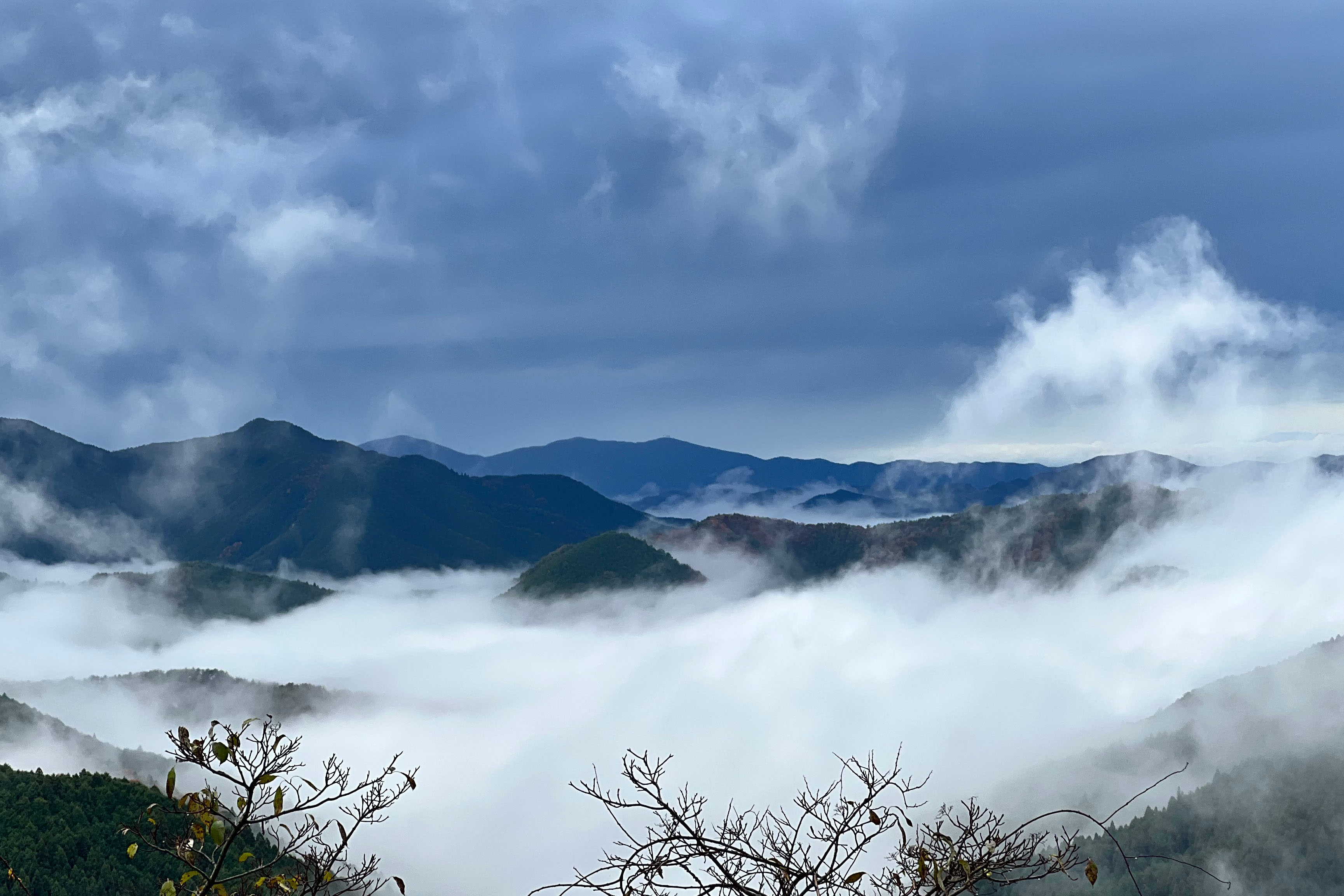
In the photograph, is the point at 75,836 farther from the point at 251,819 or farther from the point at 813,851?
the point at 813,851

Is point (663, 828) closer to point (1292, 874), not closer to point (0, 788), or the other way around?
point (0, 788)

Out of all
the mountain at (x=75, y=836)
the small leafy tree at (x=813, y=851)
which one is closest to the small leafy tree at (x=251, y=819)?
the small leafy tree at (x=813, y=851)

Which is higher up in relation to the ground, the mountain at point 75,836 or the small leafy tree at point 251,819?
the small leafy tree at point 251,819

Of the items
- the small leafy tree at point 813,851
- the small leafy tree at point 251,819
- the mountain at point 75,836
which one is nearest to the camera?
the small leafy tree at point 813,851

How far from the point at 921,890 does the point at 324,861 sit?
529cm

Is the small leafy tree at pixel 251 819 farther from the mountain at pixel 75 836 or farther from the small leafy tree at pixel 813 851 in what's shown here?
the mountain at pixel 75 836

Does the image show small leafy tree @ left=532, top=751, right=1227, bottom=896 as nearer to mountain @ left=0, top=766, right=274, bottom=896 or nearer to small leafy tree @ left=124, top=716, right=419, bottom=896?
small leafy tree @ left=124, top=716, right=419, bottom=896

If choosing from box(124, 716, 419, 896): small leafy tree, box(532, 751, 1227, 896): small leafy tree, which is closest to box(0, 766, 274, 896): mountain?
box(124, 716, 419, 896): small leafy tree

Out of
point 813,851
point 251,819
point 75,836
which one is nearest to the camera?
point 813,851

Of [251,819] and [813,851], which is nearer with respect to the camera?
[813,851]

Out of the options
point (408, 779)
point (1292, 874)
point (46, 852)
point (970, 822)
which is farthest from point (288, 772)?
point (1292, 874)

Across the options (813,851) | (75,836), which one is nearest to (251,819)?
(813,851)

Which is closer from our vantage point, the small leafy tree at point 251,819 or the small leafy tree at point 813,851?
the small leafy tree at point 813,851

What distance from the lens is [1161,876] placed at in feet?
635
